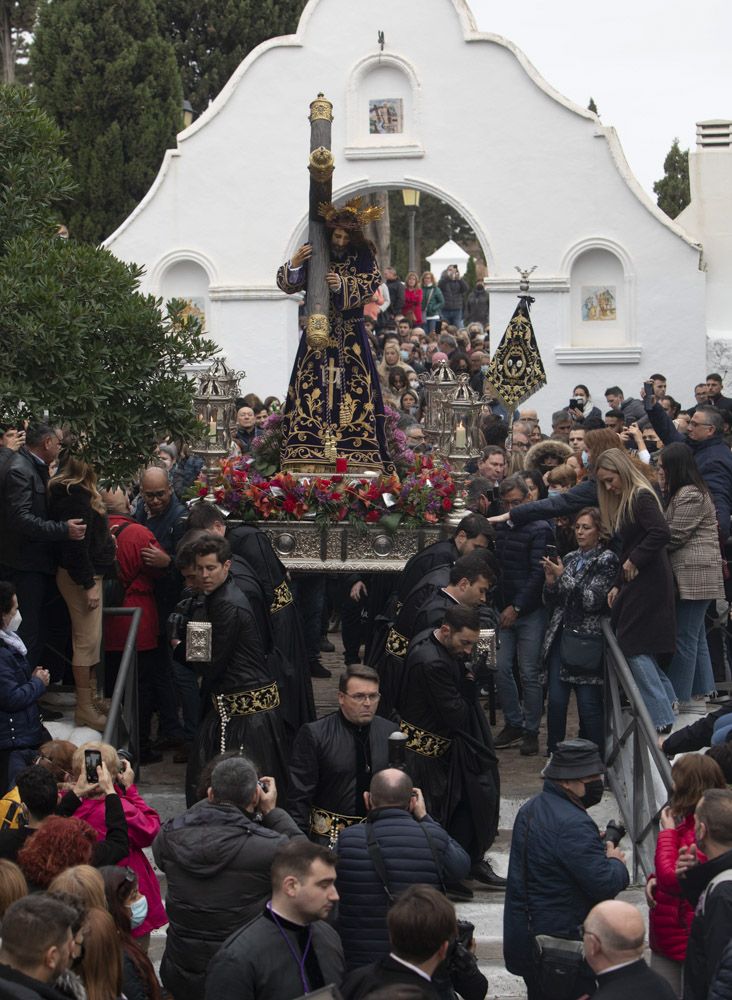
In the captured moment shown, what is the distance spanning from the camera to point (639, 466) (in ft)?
35.6

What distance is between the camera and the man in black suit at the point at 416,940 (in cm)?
559

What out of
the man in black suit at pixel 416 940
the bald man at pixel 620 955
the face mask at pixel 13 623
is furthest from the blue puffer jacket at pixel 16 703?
the bald man at pixel 620 955

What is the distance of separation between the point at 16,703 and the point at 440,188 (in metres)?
17.2

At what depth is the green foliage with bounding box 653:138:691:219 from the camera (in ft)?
131

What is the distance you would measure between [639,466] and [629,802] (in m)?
2.19

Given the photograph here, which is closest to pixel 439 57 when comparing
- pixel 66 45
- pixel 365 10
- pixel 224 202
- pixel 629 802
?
pixel 365 10

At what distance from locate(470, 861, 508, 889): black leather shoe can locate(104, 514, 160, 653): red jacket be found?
292cm

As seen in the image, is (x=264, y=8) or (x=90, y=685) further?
(x=264, y=8)

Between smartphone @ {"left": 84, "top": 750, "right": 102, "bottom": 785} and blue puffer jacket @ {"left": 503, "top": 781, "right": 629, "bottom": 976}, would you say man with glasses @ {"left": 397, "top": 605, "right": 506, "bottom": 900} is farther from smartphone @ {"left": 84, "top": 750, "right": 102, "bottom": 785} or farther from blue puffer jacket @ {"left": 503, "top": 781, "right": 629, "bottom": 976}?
smartphone @ {"left": 84, "top": 750, "right": 102, "bottom": 785}

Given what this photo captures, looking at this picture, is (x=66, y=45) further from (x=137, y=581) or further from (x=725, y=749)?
(x=725, y=749)

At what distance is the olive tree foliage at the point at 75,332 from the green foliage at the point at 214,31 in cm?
2339

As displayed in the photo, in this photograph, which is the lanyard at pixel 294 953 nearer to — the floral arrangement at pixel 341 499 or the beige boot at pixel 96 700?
the beige boot at pixel 96 700

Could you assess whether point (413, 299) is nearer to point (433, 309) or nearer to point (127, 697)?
point (433, 309)

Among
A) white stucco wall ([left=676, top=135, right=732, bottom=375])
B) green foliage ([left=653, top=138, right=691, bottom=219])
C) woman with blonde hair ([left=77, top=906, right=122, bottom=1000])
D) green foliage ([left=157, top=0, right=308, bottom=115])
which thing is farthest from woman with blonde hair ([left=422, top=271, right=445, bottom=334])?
woman with blonde hair ([left=77, top=906, right=122, bottom=1000])
